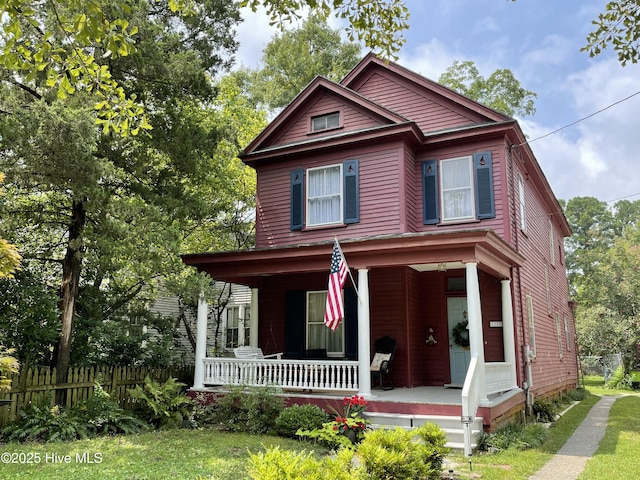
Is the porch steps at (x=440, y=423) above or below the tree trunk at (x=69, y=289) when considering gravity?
below

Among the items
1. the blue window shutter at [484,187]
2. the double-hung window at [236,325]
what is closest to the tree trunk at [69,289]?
the blue window shutter at [484,187]

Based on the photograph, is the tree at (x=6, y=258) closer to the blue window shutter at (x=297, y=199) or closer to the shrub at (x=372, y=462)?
the shrub at (x=372, y=462)

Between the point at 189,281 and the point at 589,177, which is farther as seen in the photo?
the point at 589,177

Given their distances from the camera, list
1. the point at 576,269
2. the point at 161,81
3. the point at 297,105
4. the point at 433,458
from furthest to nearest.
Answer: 1. the point at 576,269
2. the point at 297,105
3. the point at 161,81
4. the point at 433,458

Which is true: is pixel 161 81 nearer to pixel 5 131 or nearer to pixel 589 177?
pixel 5 131

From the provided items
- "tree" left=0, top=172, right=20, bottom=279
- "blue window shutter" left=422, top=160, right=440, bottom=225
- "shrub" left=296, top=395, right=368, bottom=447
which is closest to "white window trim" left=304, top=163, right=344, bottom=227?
"blue window shutter" left=422, top=160, right=440, bottom=225

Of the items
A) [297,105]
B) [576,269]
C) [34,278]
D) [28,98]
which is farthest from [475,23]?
[576,269]

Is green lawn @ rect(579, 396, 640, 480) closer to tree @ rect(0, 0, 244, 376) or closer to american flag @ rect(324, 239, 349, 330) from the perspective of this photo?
american flag @ rect(324, 239, 349, 330)

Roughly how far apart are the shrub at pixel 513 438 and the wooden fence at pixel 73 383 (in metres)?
7.10

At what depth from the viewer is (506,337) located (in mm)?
11305

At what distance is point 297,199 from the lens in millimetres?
13484

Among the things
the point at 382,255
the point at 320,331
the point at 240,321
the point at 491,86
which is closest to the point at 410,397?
the point at 382,255

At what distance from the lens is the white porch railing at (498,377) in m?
9.52

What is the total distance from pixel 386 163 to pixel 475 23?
4.65 metres
